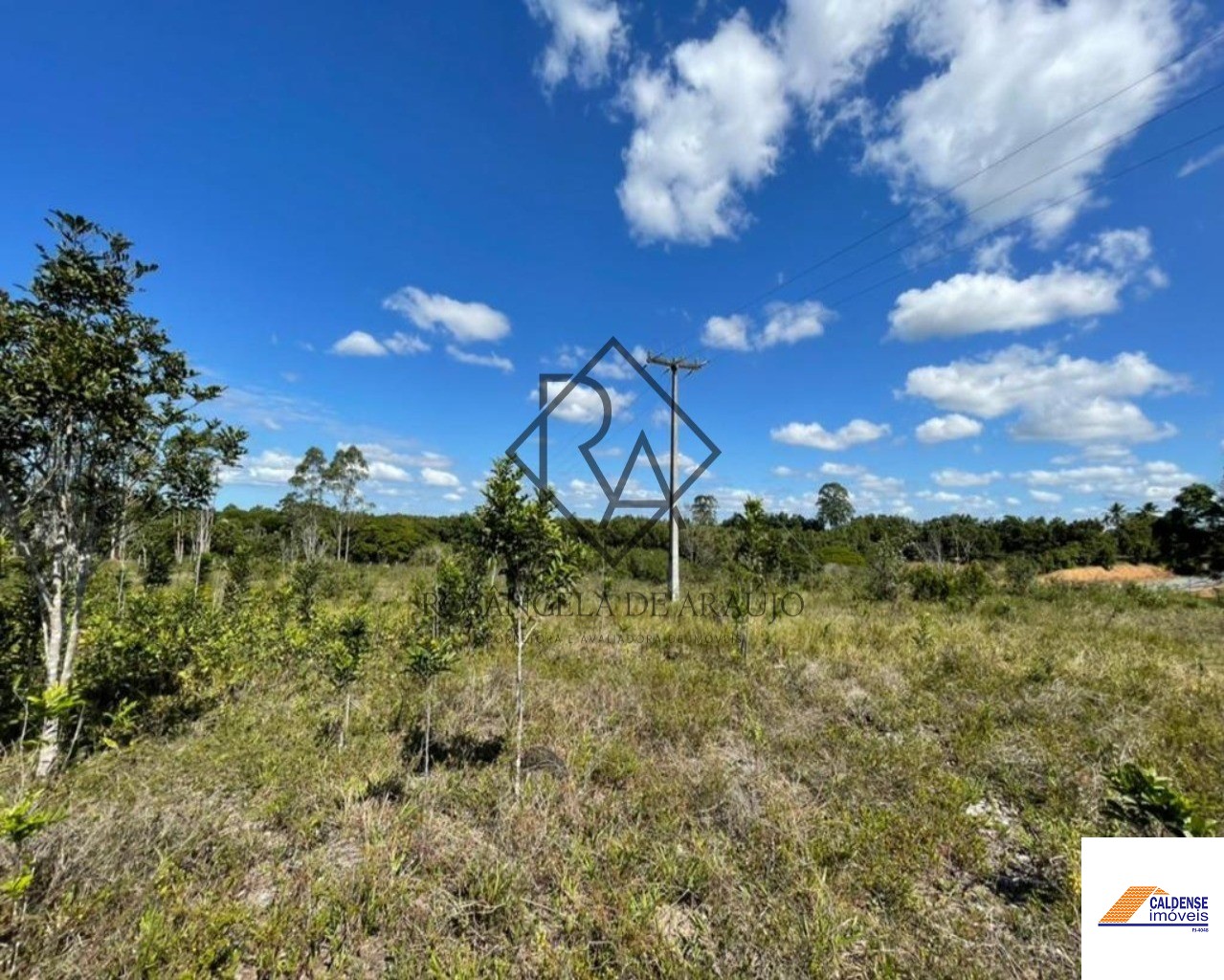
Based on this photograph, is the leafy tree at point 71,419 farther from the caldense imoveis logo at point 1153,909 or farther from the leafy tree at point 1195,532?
the leafy tree at point 1195,532

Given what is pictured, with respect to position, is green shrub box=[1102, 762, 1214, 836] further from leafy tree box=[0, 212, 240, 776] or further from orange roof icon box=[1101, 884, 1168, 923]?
leafy tree box=[0, 212, 240, 776]

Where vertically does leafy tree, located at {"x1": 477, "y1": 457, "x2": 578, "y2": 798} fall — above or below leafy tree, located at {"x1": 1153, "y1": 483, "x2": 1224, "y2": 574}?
below

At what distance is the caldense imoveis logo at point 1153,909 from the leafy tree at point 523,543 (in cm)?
451

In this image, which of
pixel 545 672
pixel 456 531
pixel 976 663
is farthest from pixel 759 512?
pixel 456 531

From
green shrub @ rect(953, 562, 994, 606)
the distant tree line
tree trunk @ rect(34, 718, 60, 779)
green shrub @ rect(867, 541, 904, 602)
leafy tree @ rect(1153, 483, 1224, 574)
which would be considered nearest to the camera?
tree trunk @ rect(34, 718, 60, 779)

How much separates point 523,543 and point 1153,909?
5.22 metres

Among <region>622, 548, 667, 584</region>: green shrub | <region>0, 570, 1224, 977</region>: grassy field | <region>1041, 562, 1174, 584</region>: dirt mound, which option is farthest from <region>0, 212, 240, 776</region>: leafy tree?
<region>1041, 562, 1174, 584</region>: dirt mound

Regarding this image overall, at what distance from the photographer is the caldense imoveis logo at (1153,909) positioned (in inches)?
122

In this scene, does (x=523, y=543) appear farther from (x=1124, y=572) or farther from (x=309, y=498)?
(x=1124, y=572)

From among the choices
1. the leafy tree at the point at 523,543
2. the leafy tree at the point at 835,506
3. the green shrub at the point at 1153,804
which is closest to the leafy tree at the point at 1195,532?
A: the leafy tree at the point at 835,506

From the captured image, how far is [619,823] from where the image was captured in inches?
161

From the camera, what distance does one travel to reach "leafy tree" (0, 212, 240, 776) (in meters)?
4.05

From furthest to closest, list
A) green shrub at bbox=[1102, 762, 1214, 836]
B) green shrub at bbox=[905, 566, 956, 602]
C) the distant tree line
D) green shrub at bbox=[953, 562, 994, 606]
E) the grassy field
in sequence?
the distant tree line
green shrub at bbox=[905, 566, 956, 602]
green shrub at bbox=[953, 562, 994, 606]
green shrub at bbox=[1102, 762, 1214, 836]
the grassy field

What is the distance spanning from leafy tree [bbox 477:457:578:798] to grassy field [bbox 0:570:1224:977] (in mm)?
1383
